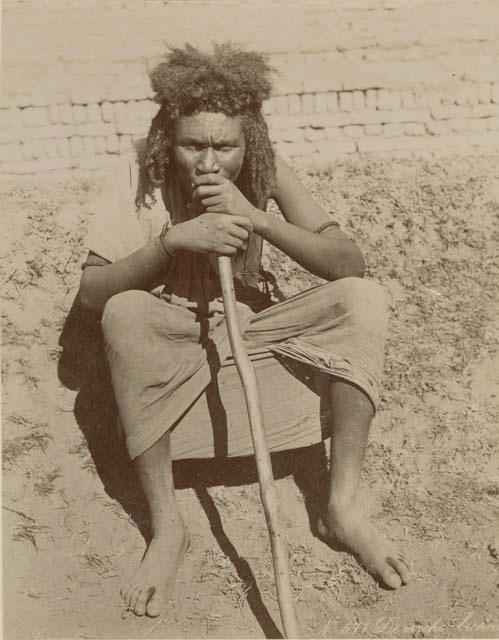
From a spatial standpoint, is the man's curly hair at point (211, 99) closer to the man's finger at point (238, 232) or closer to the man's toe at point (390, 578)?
the man's finger at point (238, 232)

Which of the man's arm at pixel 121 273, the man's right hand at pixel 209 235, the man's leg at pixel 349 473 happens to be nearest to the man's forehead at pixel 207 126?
the man's right hand at pixel 209 235

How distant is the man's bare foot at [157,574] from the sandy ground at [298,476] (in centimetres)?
5

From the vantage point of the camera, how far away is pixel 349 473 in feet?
8.77

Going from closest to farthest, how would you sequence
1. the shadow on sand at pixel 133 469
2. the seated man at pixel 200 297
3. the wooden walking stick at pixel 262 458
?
the wooden walking stick at pixel 262 458, the seated man at pixel 200 297, the shadow on sand at pixel 133 469

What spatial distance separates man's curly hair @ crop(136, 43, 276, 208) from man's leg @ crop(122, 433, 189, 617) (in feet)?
2.73

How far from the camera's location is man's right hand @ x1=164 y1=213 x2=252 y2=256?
2568 mm

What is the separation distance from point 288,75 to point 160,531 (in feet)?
8.97

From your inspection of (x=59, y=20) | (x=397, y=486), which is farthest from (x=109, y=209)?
(x=59, y=20)

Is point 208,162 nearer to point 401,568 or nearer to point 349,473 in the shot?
point 349,473

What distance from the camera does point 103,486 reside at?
2.96 m

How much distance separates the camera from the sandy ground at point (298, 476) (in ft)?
8.30

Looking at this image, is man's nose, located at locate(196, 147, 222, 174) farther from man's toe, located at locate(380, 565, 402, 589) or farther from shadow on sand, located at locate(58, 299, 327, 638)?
man's toe, located at locate(380, 565, 402, 589)

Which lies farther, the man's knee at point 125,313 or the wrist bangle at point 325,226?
the wrist bangle at point 325,226

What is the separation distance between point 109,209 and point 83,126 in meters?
1.89
